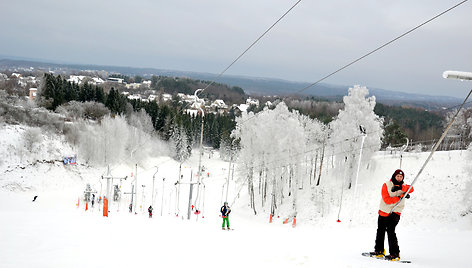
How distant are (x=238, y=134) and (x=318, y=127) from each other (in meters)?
15.5

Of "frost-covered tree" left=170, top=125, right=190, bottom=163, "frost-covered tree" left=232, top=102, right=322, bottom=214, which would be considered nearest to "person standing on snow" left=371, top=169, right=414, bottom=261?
"frost-covered tree" left=232, top=102, right=322, bottom=214

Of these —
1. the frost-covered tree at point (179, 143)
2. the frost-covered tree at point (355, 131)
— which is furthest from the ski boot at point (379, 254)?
the frost-covered tree at point (179, 143)

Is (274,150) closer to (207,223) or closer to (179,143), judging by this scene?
(207,223)

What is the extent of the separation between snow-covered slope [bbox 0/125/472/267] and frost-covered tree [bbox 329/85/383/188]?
117 inches

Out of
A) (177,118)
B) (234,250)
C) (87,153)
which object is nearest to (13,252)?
Answer: (234,250)

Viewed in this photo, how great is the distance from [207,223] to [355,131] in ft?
73.9

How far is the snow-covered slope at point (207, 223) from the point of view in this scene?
751 cm

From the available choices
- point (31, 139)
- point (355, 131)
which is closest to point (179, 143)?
point (31, 139)

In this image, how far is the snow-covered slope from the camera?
7.51m

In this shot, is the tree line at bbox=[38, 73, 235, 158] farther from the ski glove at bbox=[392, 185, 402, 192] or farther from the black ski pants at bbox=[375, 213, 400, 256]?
the ski glove at bbox=[392, 185, 402, 192]

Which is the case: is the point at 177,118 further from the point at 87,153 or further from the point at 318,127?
the point at 318,127

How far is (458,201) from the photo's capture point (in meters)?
28.5

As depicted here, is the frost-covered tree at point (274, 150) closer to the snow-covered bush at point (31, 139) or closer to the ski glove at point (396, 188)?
the ski glove at point (396, 188)

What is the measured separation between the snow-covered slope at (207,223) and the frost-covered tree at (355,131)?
2.98m
